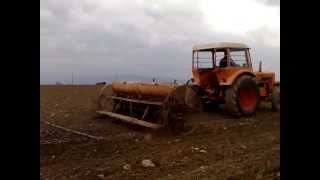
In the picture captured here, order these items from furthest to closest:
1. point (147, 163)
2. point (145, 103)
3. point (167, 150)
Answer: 1. point (145, 103)
2. point (167, 150)
3. point (147, 163)

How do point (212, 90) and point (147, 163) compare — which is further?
point (212, 90)

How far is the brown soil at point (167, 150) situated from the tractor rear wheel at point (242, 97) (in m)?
0.32

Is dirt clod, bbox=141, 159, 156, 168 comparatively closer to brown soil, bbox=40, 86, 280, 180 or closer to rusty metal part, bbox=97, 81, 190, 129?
brown soil, bbox=40, 86, 280, 180

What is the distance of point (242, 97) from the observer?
11812 millimetres

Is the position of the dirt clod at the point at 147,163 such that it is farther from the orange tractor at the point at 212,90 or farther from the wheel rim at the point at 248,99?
the wheel rim at the point at 248,99

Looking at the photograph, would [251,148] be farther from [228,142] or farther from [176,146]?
[176,146]

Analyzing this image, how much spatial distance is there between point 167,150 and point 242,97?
461 centimetres

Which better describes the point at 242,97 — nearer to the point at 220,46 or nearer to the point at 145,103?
the point at 220,46

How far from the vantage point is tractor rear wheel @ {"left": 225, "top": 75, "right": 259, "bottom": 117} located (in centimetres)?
1130

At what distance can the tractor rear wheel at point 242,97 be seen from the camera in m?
11.3

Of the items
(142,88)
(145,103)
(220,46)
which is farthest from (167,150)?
(220,46)

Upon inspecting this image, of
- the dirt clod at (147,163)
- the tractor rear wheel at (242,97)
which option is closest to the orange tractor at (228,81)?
the tractor rear wheel at (242,97)

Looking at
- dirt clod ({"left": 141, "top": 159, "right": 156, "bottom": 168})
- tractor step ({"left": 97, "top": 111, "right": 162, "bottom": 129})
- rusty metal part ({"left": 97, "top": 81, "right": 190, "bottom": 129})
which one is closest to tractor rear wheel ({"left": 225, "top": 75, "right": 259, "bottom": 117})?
rusty metal part ({"left": 97, "top": 81, "right": 190, "bottom": 129})
